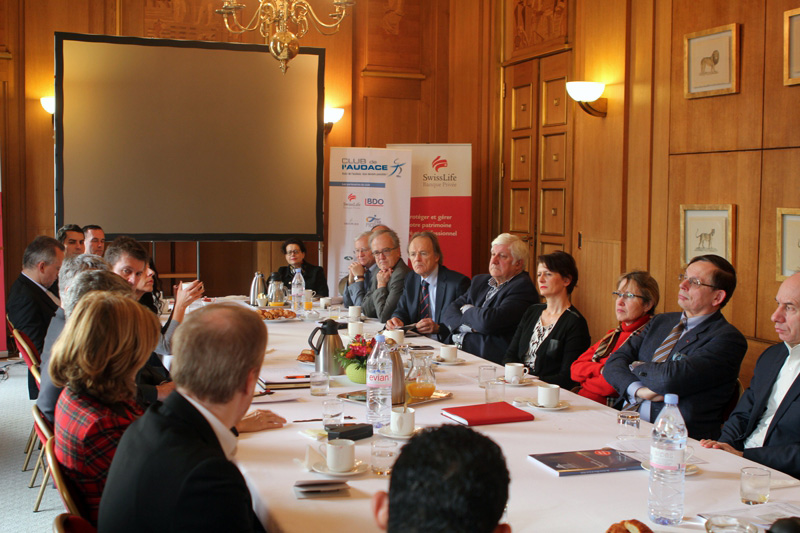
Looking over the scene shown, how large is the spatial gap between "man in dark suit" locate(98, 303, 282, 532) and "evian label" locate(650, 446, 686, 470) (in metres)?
1.01

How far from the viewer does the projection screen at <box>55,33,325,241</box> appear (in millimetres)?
7805

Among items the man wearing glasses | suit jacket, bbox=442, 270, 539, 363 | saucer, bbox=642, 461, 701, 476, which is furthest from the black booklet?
the man wearing glasses

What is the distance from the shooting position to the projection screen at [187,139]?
25.6ft

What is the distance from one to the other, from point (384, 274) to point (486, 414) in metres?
3.42

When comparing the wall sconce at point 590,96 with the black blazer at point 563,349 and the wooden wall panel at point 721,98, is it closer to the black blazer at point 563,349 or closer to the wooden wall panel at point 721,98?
the wooden wall panel at point 721,98

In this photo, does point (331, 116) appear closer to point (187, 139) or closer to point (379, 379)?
point (187, 139)

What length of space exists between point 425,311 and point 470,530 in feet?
15.3

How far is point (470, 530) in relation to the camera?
1.04 m

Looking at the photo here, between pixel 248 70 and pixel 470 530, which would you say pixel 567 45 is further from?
pixel 470 530

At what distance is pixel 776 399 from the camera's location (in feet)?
9.76

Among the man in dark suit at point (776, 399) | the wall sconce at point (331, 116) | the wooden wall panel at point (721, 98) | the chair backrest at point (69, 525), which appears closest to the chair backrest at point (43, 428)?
the chair backrest at point (69, 525)

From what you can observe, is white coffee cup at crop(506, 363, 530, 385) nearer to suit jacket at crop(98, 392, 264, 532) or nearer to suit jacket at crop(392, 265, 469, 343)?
suit jacket at crop(98, 392, 264, 532)

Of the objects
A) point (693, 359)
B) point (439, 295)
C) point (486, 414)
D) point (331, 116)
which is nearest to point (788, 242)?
point (439, 295)

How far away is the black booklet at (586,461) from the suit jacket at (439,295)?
3.02m
